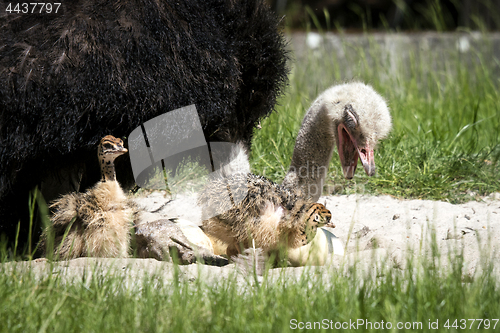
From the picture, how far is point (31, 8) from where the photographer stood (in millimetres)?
2512

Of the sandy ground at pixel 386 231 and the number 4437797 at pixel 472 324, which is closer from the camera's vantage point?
the number 4437797 at pixel 472 324

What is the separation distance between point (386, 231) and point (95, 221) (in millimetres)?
1712

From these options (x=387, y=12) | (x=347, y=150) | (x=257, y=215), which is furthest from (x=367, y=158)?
(x=387, y=12)

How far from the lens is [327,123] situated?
3166 mm

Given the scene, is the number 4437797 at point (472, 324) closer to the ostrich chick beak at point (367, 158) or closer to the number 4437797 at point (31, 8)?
the ostrich chick beak at point (367, 158)

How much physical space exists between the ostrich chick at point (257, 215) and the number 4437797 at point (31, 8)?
4.04ft

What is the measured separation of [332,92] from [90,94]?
1.47 meters

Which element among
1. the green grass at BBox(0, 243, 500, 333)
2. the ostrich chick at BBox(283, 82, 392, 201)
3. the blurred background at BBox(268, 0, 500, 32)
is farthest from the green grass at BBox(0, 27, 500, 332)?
the blurred background at BBox(268, 0, 500, 32)

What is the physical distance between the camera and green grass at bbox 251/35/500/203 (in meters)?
3.84

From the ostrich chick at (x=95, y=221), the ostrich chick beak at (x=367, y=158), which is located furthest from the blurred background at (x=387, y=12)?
the ostrich chick at (x=95, y=221)

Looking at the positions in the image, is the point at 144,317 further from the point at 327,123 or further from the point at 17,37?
the point at 327,123

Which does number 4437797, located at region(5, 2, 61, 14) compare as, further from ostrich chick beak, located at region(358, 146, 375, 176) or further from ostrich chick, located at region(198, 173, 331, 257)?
ostrich chick beak, located at region(358, 146, 375, 176)

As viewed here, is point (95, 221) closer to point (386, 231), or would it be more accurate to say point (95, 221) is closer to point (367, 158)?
point (367, 158)

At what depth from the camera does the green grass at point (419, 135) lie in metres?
3.84
